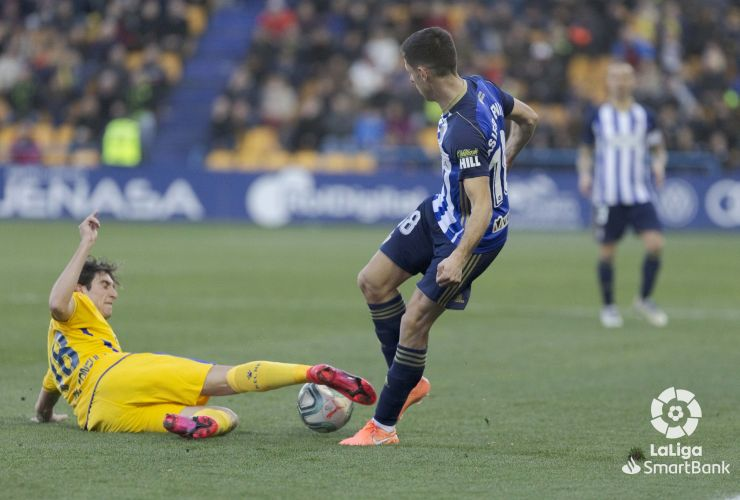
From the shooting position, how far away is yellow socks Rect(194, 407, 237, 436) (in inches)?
252

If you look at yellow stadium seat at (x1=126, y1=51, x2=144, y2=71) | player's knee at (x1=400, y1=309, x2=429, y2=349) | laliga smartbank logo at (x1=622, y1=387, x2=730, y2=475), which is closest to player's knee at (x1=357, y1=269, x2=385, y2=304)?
player's knee at (x1=400, y1=309, x2=429, y2=349)

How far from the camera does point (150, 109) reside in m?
28.7

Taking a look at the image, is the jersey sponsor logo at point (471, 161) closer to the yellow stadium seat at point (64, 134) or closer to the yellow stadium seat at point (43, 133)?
the yellow stadium seat at point (43, 133)

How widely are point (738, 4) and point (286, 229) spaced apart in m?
11.6

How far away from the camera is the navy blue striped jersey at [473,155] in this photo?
6.26 metres

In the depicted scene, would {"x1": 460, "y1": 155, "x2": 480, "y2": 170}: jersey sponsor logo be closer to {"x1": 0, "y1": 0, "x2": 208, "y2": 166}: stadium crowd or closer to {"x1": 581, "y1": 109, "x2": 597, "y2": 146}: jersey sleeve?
{"x1": 581, "y1": 109, "x2": 597, "y2": 146}: jersey sleeve

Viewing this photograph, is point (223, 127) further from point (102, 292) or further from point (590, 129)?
point (102, 292)

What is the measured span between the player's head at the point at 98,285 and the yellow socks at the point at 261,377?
2.63ft

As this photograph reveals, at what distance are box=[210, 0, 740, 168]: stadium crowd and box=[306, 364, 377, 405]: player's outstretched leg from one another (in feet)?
63.1

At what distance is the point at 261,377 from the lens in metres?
6.57

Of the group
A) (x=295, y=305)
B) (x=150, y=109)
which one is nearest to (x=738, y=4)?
(x=150, y=109)

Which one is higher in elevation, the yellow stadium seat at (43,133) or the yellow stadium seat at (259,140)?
the yellow stadium seat at (43,133)

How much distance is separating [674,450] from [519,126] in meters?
1.95

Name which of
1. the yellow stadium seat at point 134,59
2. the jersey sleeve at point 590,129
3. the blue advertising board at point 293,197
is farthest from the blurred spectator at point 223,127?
the jersey sleeve at point 590,129
